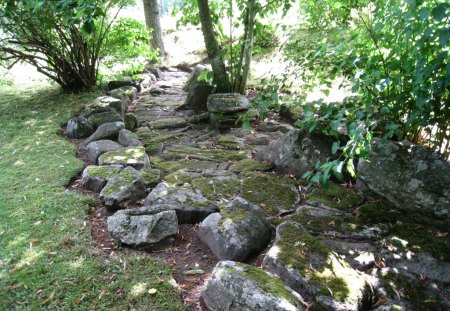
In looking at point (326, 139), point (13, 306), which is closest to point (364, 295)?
point (326, 139)

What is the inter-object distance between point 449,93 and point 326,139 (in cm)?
132

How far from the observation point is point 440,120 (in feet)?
8.58

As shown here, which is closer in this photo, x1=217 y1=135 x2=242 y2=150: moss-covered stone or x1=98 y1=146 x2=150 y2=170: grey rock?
x1=98 y1=146 x2=150 y2=170: grey rock

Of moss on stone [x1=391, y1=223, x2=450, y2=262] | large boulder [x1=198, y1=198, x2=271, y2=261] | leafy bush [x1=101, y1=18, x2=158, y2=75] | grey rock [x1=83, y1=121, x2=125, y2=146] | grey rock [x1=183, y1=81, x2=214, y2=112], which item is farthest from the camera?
leafy bush [x1=101, y1=18, x2=158, y2=75]

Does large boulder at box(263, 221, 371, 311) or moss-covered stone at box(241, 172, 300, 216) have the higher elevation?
large boulder at box(263, 221, 371, 311)

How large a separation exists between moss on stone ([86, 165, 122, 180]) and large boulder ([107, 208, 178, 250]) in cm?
85

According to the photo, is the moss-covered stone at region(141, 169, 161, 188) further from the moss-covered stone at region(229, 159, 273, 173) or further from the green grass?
the moss-covered stone at region(229, 159, 273, 173)

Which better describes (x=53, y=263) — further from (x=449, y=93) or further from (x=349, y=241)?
(x=449, y=93)

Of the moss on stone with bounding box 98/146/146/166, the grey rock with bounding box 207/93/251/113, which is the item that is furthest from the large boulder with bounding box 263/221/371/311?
the grey rock with bounding box 207/93/251/113

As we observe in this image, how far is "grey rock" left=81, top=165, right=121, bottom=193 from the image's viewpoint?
363cm

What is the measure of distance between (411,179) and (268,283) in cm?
148

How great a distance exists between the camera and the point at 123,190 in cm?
335

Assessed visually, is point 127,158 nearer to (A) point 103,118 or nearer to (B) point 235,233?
(A) point 103,118

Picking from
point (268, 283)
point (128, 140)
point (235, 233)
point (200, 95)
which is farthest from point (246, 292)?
point (200, 95)
